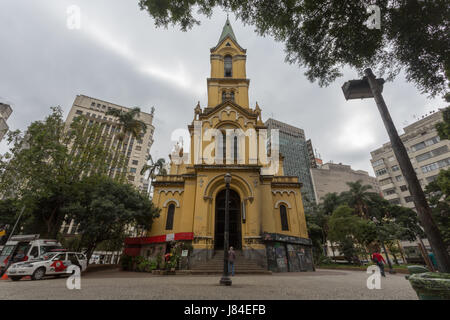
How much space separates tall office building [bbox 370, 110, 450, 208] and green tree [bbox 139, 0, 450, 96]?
46.2 m

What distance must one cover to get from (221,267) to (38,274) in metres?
10.8

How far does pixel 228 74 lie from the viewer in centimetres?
2755

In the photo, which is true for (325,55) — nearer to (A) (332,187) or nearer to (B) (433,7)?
(B) (433,7)

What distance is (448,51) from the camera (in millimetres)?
5352

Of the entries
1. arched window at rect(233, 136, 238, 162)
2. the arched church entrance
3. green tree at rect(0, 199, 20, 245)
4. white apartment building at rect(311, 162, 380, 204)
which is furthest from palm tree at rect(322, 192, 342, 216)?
green tree at rect(0, 199, 20, 245)

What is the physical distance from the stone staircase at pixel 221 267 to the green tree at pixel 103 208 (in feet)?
22.1

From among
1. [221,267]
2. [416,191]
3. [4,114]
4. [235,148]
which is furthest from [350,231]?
[4,114]

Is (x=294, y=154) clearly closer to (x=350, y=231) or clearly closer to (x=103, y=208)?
(x=350, y=231)

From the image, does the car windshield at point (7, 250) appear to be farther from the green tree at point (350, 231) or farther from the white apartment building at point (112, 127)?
the white apartment building at point (112, 127)

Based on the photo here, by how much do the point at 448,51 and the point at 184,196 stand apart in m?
18.2

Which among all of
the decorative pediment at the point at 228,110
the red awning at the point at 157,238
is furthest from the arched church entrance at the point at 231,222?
the decorative pediment at the point at 228,110

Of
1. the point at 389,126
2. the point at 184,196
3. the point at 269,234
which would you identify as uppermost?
the point at 184,196

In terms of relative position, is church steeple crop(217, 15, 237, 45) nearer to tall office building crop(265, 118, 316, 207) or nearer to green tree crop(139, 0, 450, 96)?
green tree crop(139, 0, 450, 96)
